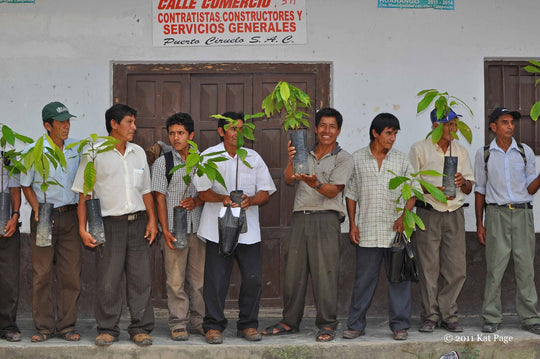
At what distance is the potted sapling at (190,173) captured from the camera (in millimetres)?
5238

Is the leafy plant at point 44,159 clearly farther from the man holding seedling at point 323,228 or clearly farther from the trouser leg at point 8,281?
the man holding seedling at point 323,228

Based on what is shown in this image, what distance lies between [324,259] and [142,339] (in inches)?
65.8

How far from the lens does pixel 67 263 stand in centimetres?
571

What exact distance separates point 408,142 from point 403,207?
1174 millimetres

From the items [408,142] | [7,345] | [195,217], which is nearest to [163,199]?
[195,217]

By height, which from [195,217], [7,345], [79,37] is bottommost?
[7,345]

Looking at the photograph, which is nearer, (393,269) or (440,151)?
(393,269)

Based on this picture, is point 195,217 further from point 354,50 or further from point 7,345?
point 354,50

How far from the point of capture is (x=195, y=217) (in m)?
5.86

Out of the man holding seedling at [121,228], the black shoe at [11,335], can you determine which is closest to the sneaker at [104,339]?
the man holding seedling at [121,228]

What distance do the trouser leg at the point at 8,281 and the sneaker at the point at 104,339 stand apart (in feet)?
2.69

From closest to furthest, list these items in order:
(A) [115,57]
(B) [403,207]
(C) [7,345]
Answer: (C) [7,345]
(B) [403,207]
(A) [115,57]

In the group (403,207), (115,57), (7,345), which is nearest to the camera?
(7,345)

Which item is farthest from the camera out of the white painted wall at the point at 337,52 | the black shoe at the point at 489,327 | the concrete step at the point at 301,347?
the white painted wall at the point at 337,52
